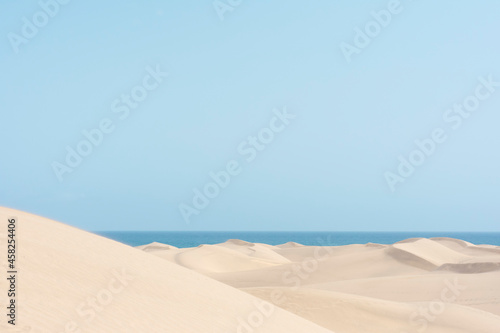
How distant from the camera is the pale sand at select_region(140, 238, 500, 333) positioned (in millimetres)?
9977

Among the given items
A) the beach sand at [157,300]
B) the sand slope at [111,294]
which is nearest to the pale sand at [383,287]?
the beach sand at [157,300]

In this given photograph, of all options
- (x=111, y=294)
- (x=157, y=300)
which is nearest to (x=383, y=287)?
(x=157, y=300)

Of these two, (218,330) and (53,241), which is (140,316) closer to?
(218,330)

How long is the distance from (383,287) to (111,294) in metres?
10.8

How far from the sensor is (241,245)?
38.4 meters

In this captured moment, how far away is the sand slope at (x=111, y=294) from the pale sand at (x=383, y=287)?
2.87 m

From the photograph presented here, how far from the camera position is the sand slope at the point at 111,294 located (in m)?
5.21

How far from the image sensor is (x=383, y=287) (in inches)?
601

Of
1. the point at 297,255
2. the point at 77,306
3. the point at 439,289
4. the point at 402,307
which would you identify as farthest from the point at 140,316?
the point at 297,255

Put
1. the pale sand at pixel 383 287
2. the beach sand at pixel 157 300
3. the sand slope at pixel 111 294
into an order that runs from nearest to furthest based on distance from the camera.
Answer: the sand slope at pixel 111 294 → the beach sand at pixel 157 300 → the pale sand at pixel 383 287

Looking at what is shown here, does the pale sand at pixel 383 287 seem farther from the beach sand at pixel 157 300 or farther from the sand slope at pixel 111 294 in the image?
the sand slope at pixel 111 294

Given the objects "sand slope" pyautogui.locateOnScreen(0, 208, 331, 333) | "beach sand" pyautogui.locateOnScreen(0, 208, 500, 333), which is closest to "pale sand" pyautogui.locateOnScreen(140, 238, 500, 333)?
"beach sand" pyautogui.locateOnScreen(0, 208, 500, 333)

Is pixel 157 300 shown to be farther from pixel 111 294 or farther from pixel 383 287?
pixel 383 287

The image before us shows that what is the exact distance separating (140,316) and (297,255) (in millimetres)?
29832
